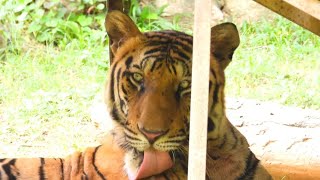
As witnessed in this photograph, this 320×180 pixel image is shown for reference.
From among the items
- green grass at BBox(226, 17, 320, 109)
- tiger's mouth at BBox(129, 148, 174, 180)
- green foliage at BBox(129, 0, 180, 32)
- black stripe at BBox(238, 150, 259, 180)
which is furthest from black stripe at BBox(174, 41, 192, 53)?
green foliage at BBox(129, 0, 180, 32)

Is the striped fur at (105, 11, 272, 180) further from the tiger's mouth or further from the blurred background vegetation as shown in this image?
the blurred background vegetation

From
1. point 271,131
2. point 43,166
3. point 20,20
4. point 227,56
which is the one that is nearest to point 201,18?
point 227,56

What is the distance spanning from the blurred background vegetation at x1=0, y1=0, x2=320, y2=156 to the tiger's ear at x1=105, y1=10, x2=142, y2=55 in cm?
156

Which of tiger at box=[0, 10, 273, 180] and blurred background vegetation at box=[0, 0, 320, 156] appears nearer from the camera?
tiger at box=[0, 10, 273, 180]

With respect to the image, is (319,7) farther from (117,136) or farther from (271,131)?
(271,131)

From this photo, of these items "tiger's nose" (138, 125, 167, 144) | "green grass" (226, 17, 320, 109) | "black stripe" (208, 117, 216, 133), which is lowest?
"green grass" (226, 17, 320, 109)

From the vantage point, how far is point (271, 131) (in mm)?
4098

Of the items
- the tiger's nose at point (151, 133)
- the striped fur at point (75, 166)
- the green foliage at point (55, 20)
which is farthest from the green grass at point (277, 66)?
the tiger's nose at point (151, 133)

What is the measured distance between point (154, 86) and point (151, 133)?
185 millimetres

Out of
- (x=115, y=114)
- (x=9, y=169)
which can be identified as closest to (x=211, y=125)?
(x=115, y=114)

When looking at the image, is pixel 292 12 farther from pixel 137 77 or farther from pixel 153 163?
pixel 153 163

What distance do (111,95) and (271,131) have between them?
4.44 feet

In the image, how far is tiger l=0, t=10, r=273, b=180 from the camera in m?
2.86

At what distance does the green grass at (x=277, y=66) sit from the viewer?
17.3 feet
